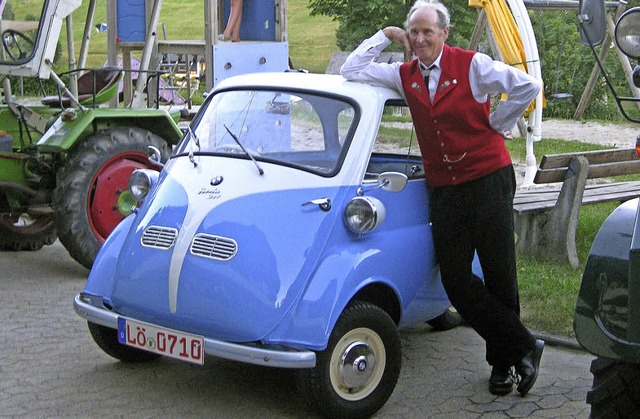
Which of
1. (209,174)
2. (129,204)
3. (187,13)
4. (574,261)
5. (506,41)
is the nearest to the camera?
(209,174)

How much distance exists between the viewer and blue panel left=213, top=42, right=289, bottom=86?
10.9 metres

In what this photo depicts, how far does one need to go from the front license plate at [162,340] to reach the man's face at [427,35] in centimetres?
186

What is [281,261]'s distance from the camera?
493cm

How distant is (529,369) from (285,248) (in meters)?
1.51

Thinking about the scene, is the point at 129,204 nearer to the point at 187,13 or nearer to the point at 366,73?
the point at 366,73

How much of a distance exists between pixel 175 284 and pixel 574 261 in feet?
12.9

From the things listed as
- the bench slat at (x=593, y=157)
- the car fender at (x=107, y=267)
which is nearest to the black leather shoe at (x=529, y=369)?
the car fender at (x=107, y=267)

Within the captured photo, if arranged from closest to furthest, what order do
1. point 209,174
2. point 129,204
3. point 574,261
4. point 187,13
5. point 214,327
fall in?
1. point 214,327
2. point 209,174
3. point 574,261
4. point 129,204
5. point 187,13

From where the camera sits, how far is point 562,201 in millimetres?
7953

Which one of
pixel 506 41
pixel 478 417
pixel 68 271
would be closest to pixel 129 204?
pixel 68 271

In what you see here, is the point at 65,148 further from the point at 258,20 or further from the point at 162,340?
the point at 258,20

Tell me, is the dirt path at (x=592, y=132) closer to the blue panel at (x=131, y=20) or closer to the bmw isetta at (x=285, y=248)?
the blue panel at (x=131, y=20)

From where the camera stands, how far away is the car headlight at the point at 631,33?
3594mm

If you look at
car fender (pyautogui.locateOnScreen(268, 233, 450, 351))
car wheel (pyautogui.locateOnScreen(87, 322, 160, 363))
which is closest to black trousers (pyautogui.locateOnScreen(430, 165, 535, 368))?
car fender (pyautogui.locateOnScreen(268, 233, 450, 351))
